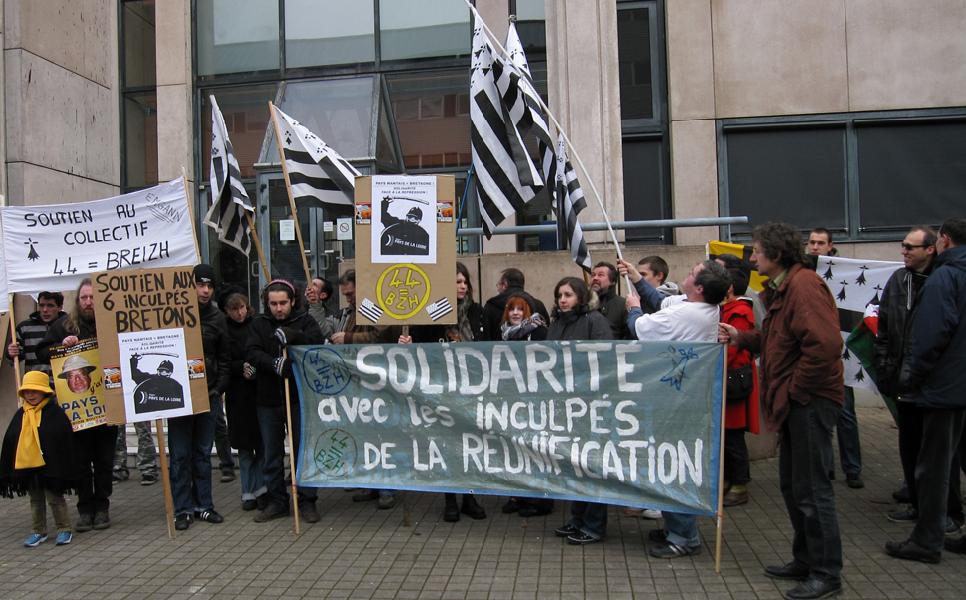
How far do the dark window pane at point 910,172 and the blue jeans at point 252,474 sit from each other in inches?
346

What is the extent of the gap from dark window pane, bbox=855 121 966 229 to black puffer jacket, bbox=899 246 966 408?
6790 millimetres

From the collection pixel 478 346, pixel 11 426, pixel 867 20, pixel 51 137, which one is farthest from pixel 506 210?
pixel 51 137

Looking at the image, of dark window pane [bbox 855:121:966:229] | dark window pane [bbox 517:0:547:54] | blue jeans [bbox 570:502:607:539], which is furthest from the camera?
dark window pane [bbox 517:0:547:54]

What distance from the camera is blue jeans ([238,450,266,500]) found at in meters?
7.11

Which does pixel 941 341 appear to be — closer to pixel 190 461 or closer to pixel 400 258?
pixel 400 258

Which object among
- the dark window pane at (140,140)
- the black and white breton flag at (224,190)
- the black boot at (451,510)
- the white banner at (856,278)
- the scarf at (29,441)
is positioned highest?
the dark window pane at (140,140)

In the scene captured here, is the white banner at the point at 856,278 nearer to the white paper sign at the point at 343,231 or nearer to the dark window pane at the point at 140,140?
the white paper sign at the point at 343,231

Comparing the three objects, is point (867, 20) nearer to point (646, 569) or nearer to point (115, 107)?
point (646, 569)

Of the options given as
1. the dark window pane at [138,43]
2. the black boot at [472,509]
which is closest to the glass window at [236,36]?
the dark window pane at [138,43]

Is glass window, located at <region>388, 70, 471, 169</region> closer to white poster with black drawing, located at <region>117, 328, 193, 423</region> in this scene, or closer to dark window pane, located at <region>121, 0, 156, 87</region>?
dark window pane, located at <region>121, 0, 156, 87</region>

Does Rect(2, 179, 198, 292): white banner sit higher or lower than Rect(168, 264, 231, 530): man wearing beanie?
higher

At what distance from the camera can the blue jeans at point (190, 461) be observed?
681 centimetres

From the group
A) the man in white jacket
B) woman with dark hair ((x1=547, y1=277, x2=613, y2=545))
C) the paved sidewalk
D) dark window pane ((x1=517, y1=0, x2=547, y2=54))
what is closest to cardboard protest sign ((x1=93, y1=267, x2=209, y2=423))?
the paved sidewalk

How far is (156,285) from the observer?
664 centimetres
